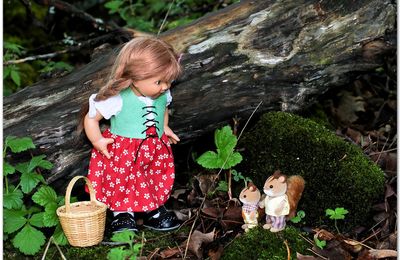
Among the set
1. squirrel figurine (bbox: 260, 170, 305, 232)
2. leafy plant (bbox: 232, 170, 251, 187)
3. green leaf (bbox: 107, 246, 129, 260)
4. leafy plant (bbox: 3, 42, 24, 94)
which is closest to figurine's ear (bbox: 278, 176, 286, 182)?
squirrel figurine (bbox: 260, 170, 305, 232)

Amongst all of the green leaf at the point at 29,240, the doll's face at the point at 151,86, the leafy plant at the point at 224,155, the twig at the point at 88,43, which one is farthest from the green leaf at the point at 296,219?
the twig at the point at 88,43

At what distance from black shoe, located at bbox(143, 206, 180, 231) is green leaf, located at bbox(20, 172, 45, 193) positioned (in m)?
0.75

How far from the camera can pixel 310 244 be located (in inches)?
140

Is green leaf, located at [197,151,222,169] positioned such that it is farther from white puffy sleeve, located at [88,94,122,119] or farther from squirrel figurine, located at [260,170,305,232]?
white puffy sleeve, located at [88,94,122,119]

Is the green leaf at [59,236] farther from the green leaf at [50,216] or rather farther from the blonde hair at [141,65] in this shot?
the blonde hair at [141,65]

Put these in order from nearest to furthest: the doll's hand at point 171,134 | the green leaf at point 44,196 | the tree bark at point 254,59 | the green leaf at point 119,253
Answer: the green leaf at point 119,253 < the green leaf at point 44,196 < the doll's hand at point 171,134 < the tree bark at point 254,59

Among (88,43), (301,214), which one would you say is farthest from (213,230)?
(88,43)

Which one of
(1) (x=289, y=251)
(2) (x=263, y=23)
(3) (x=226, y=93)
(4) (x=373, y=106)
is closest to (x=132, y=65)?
(3) (x=226, y=93)

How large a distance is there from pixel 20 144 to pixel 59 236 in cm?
60

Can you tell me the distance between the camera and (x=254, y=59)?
13.8 feet

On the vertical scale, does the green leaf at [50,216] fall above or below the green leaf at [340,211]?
above

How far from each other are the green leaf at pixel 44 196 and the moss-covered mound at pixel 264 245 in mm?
1101

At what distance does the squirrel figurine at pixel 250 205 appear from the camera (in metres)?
3.57

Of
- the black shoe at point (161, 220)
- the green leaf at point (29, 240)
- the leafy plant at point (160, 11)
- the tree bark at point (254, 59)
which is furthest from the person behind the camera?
the leafy plant at point (160, 11)
